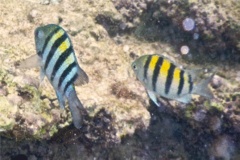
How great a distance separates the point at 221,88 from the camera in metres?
5.48

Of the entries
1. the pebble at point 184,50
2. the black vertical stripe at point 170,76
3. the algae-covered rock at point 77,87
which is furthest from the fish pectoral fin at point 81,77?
the pebble at point 184,50

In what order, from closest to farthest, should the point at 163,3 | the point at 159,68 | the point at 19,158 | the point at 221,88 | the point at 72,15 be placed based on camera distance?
the point at 159,68
the point at 19,158
the point at 221,88
the point at 72,15
the point at 163,3

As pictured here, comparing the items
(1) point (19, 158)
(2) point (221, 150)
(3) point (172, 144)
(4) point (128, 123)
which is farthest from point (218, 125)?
(1) point (19, 158)

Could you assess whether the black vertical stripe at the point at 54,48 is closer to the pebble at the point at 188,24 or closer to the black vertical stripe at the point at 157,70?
the black vertical stripe at the point at 157,70

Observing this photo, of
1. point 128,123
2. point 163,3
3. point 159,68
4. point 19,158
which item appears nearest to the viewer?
point 159,68

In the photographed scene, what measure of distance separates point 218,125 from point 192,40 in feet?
7.03

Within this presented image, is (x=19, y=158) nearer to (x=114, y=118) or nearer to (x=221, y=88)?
(x=114, y=118)

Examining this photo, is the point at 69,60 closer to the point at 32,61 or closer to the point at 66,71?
the point at 66,71

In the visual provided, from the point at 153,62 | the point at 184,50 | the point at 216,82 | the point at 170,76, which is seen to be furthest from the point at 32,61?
the point at 184,50

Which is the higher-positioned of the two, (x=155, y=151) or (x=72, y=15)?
Result: (x=72, y=15)

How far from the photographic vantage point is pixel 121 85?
17.3 feet

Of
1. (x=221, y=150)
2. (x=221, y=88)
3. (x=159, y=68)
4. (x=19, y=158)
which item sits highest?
(x=159, y=68)

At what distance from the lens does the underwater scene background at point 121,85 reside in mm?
4148

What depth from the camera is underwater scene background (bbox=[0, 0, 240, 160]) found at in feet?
13.6
